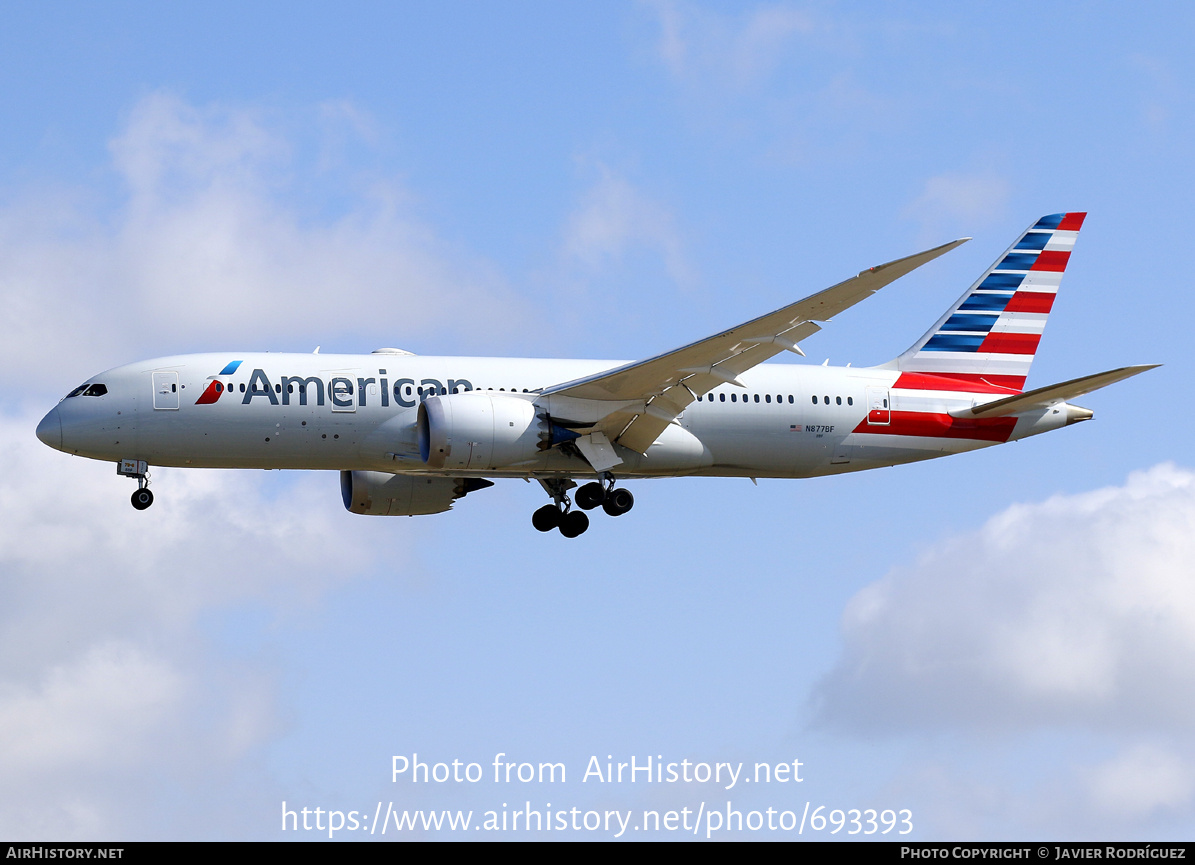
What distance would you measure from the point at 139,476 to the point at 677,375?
41.4 feet

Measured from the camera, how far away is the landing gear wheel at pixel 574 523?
4141cm

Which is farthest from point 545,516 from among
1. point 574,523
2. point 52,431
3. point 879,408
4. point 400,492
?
point 52,431

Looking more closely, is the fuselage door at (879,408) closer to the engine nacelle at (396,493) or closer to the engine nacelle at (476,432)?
the engine nacelle at (476,432)

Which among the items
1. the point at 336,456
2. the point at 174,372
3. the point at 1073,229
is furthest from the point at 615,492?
the point at 1073,229

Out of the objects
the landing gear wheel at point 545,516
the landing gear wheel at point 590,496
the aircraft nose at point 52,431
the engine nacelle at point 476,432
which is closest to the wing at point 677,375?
the engine nacelle at point 476,432

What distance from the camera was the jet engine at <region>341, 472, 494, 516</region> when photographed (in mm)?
42594

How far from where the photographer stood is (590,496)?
132ft

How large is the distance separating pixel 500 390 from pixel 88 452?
31.7 feet

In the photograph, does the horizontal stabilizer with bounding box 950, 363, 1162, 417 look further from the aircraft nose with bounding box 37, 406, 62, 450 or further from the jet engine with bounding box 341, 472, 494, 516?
the aircraft nose with bounding box 37, 406, 62, 450

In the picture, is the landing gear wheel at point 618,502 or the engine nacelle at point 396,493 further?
the engine nacelle at point 396,493

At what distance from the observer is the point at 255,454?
121 feet

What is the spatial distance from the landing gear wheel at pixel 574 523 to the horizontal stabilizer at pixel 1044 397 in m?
9.99
